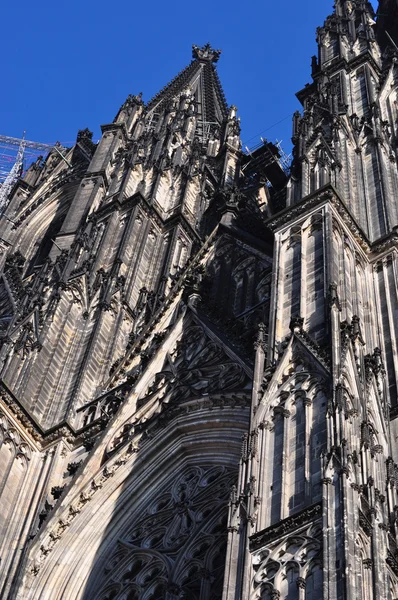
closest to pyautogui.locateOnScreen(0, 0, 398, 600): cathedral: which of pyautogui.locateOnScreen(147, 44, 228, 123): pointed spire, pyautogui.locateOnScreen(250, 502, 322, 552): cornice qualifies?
pyautogui.locateOnScreen(250, 502, 322, 552): cornice

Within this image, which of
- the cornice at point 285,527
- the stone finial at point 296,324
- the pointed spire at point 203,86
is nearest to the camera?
the cornice at point 285,527

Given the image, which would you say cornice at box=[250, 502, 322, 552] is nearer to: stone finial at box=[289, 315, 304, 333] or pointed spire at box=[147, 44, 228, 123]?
stone finial at box=[289, 315, 304, 333]

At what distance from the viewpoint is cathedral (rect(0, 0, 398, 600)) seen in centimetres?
1316

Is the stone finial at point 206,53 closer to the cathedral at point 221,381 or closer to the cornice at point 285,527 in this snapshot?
the cathedral at point 221,381

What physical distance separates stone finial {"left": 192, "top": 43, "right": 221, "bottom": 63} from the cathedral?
24.6 metres

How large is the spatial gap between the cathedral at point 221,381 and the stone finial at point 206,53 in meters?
24.6

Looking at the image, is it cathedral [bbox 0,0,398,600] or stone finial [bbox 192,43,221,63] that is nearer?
cathedral [bbox 0,0,398,600]

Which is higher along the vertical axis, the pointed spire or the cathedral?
the pointed spire

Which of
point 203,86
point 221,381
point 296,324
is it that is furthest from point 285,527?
point 203,86

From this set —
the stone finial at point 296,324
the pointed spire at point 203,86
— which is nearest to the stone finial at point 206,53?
the pointed spire at point 203,86

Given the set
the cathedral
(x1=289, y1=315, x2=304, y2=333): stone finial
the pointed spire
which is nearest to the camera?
the cathedral

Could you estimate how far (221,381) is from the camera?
19766 mm

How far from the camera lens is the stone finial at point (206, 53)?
5588cm

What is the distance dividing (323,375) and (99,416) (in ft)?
23.1
